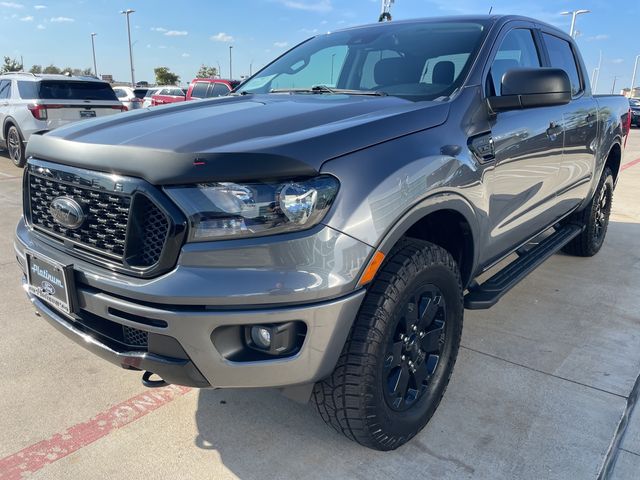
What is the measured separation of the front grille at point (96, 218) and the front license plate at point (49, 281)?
0.12 metres

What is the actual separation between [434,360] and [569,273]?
8.80 feet

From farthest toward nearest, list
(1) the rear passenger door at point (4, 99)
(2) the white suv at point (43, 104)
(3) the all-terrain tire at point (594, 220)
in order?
(1) the rear passenger door at point (4, 99), (2) the white suv at point (43, 104), (3) the all-terrain tire at point (594, 220)

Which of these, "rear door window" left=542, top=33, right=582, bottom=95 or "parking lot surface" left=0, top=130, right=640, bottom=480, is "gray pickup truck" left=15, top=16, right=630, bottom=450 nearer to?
"parking lot surface" left=0, top=130, right=640, bottom=480

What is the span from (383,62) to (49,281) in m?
2.07

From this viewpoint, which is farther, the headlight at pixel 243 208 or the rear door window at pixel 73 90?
the rear door window at pixel 73 90

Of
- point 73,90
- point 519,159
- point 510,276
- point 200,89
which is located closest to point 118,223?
point 519,159

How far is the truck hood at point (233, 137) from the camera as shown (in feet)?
5.49

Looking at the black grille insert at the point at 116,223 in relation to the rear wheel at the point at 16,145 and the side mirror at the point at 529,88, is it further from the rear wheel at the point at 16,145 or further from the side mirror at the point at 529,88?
the rear wheel at the point at 16,145

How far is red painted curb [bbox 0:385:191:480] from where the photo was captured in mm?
2109

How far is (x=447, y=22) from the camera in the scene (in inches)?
120

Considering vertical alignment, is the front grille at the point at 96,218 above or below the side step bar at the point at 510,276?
above

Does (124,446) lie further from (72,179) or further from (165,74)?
(165,74)

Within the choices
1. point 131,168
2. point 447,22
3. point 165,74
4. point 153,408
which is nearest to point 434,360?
point 153,408

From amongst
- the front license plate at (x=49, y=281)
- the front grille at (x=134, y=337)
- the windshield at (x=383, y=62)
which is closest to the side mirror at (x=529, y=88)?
the windshield at (x=383, y=62)
